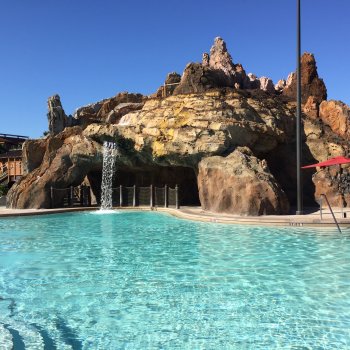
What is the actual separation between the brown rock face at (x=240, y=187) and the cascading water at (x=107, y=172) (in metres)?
6.61

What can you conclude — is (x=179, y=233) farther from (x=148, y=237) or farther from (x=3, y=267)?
(x=3, y=267)

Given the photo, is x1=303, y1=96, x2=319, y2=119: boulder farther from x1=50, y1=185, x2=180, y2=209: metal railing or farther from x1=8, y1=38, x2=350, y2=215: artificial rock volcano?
x1=50, y1=185, x2=180, y2=209: metal railing

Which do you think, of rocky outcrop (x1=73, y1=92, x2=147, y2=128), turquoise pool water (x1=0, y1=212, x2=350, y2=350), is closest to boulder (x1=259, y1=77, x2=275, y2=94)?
rocky outcrop (x1=73, y1=92, x2=147, y2=128)

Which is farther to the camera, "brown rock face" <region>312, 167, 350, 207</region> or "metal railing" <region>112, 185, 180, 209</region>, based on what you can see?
"metal railing" <region>112, 185, 180, 209</region>

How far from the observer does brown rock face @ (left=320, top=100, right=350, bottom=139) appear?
2395 cm

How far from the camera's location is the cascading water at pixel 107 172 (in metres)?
24.9

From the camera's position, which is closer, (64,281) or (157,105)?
(64,281)

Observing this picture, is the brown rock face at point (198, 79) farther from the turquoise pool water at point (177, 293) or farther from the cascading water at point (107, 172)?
the turquoise pool water at point (177, 293)

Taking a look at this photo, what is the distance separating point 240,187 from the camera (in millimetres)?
18500

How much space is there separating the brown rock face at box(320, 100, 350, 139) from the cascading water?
13112 millimetres

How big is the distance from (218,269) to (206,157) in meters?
12.6

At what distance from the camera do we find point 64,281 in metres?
7.96

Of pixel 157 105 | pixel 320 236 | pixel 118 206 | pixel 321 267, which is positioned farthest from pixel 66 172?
pixel 321 267

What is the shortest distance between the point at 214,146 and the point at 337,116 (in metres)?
9.06
